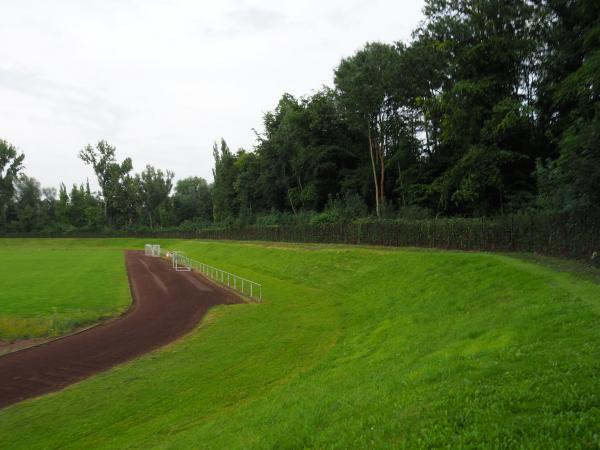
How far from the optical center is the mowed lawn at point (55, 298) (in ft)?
70.9

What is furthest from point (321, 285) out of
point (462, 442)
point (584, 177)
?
point (462, 442)

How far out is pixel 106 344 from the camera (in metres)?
19.0

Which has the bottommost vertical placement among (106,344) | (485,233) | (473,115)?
(106,344)

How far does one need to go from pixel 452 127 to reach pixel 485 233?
57.8 feet

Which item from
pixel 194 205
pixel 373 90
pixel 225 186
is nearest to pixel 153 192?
pixel 194 205

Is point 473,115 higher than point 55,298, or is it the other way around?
point 473,115

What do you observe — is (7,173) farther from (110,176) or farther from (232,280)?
(232,280)

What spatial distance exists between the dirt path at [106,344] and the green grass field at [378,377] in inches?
39.6

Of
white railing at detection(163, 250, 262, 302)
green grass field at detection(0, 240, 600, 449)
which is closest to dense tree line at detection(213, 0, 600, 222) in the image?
green grass field at detection(0, 240, 600, 449)

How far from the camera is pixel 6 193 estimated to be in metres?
114

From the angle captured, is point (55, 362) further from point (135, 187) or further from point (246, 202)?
point (135, 187)

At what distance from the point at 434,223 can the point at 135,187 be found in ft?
364

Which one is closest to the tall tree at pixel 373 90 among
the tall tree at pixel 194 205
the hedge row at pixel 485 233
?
the hedge row at pixel 485 233

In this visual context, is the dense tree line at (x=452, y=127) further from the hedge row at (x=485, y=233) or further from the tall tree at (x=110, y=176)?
the tall tree at (x=110, y=176)
